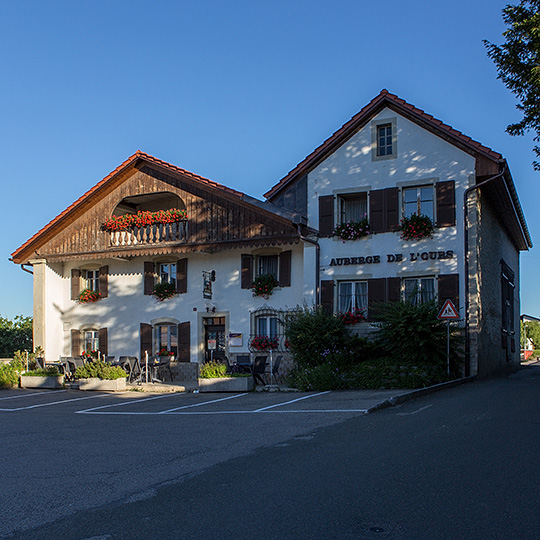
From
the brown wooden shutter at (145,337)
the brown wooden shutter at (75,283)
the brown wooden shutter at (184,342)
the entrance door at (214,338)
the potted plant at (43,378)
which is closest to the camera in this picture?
the potted plant at (43,378)

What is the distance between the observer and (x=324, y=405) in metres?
14.3

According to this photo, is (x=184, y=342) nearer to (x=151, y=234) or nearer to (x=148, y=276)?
(x=148, y=276)

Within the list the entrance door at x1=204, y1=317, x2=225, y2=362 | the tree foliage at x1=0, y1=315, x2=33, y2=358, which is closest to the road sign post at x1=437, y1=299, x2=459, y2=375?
the entrance door at x1=204, y1=317, x2=225, y2=362

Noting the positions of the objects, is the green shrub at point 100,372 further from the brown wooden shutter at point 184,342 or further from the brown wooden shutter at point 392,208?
the brown wooden shutter at point 392,208

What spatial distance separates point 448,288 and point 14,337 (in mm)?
23685

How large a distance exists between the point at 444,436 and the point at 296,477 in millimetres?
2955

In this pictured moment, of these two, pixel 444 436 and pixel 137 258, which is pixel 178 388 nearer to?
pixel 137 258

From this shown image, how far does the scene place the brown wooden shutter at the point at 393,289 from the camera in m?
21.4

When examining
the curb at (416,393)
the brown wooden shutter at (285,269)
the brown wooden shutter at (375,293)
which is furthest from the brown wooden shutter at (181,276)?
the curb at (416,393)

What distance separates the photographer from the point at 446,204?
68.9 ft

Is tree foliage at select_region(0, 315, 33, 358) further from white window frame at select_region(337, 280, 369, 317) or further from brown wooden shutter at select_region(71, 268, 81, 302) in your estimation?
white window frame at select_region(337, 280, 369, 317)

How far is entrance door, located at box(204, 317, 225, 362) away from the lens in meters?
24.5

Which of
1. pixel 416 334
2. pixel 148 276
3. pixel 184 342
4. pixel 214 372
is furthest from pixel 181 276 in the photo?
pixel 416 334

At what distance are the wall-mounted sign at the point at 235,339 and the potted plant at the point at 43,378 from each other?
577cm
